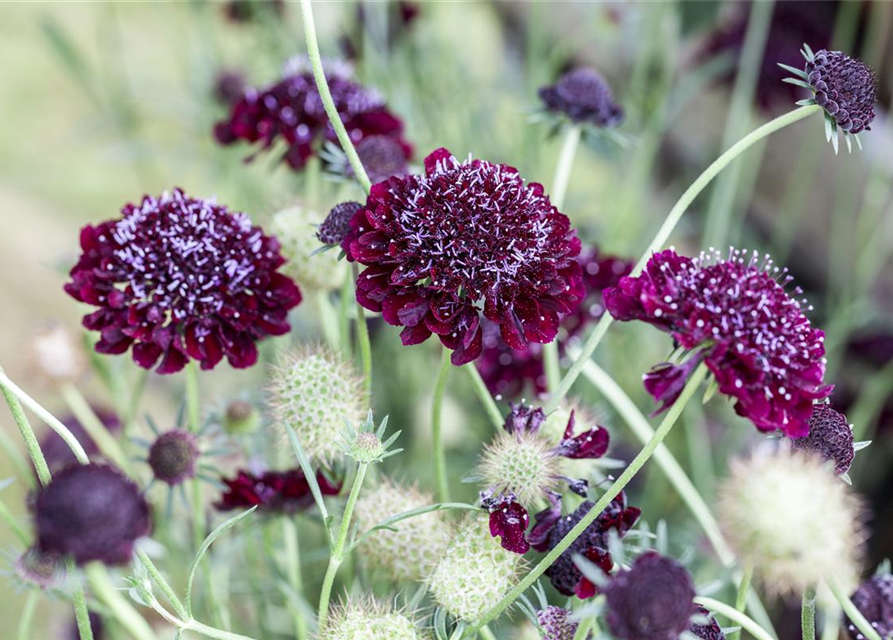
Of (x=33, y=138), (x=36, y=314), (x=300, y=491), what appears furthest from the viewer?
(x=33, y=138)

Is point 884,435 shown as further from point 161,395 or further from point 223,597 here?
point 161,395

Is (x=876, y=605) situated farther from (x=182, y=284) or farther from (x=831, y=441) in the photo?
(x=182, y=284)

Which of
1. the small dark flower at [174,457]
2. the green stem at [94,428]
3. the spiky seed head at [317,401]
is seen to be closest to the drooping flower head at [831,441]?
the spiky seed head at [317,401]

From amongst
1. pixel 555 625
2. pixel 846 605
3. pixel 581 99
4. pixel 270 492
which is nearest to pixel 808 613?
pixel 846 605

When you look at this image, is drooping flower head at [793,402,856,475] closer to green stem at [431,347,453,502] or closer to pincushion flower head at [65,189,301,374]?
green stem at [431,347,453,502]

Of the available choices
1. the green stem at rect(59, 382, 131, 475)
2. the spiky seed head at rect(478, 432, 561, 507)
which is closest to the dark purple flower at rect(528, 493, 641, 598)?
the spiky seed head at rect(478, 432, 561, 507)

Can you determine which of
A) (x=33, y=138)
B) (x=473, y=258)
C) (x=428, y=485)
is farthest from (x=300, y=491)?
(x=33, y=138)
